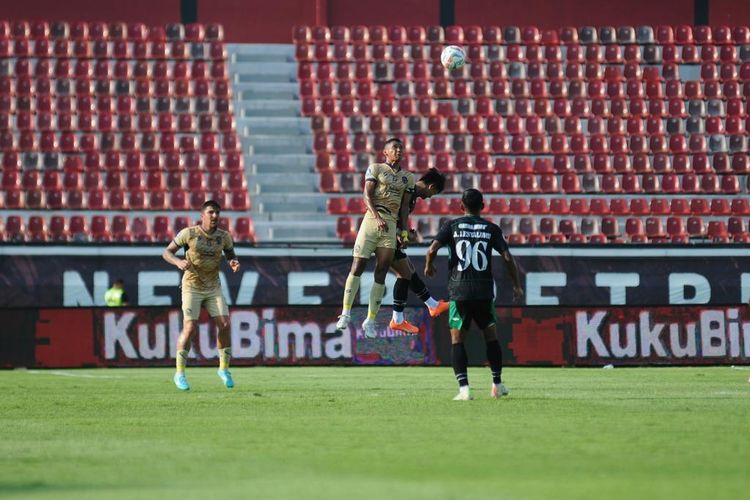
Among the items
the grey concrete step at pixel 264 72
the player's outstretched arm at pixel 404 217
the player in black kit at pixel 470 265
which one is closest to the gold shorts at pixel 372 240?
the player's outstretched arm at pixel 404 217

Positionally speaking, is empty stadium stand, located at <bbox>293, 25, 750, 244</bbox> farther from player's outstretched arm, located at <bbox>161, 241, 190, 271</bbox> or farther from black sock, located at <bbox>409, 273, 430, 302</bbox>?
player's outstretched arm, located at <bbox>161, 241, 190, 271</bbox>

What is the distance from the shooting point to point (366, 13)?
123ft

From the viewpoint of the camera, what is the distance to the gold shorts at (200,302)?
658 inches

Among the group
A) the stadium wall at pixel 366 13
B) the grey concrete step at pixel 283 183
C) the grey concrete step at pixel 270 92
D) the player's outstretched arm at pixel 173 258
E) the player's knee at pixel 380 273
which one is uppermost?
the stadium wall at pixel 366 13

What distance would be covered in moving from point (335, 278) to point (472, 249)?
43.7 feet

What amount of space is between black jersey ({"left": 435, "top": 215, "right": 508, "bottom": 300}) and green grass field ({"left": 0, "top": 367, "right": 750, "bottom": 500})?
1.15m

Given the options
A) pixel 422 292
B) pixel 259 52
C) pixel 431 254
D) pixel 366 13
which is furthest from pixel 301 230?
pixel 431 254

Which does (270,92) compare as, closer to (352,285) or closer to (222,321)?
(352,285)

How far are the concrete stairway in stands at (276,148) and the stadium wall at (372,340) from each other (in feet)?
19.6

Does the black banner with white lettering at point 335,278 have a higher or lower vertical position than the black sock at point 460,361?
higher

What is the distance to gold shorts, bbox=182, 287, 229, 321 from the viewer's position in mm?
16719

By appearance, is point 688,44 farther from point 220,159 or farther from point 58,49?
point 58,49

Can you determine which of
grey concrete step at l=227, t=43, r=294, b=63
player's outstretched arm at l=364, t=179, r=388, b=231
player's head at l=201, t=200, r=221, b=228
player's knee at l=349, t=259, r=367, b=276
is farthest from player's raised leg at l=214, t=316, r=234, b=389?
grey concrete step at l=227, t=43, r=294, b=63

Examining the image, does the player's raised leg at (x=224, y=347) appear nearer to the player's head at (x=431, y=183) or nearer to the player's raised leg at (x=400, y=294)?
the player's raised leg at (x=400, y=294)
